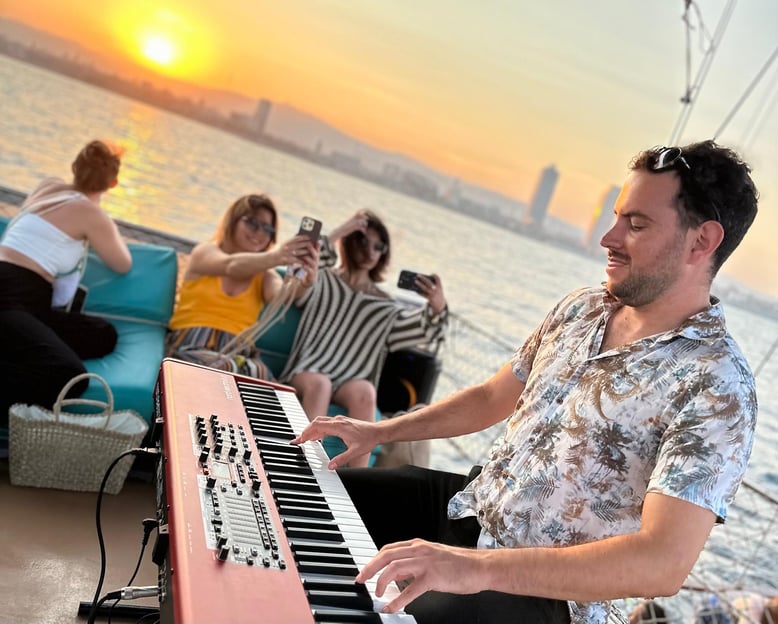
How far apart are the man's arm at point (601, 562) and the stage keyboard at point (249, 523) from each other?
12 cm

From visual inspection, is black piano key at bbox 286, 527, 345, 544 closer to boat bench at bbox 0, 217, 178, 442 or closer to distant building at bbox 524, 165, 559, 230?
boat bench at bbox 0, 217, 178, 442

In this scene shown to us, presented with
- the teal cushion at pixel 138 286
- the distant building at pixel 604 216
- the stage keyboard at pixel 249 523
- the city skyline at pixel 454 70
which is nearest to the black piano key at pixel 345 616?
the stage keyboard at pixel 249 523

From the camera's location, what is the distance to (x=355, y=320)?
3891 millimetres

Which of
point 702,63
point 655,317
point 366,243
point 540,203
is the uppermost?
point 702,63

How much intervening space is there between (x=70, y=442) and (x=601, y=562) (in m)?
2.26

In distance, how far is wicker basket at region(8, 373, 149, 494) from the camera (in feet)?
9.68

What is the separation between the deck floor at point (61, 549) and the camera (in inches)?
93.0

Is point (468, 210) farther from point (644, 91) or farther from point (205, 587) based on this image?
point (205, 587)

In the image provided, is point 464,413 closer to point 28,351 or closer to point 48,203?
point 28,351

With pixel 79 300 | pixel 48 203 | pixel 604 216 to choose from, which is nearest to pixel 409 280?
pixel 604 216

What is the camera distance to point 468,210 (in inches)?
643

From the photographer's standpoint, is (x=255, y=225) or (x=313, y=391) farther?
(x=255, y=225)

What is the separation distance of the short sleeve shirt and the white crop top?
230 centimetres

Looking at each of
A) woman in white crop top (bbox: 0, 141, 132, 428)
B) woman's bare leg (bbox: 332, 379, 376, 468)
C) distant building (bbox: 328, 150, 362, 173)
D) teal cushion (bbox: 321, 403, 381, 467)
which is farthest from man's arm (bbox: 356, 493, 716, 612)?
distant building (bbox: 328, 150, 362, 173)
